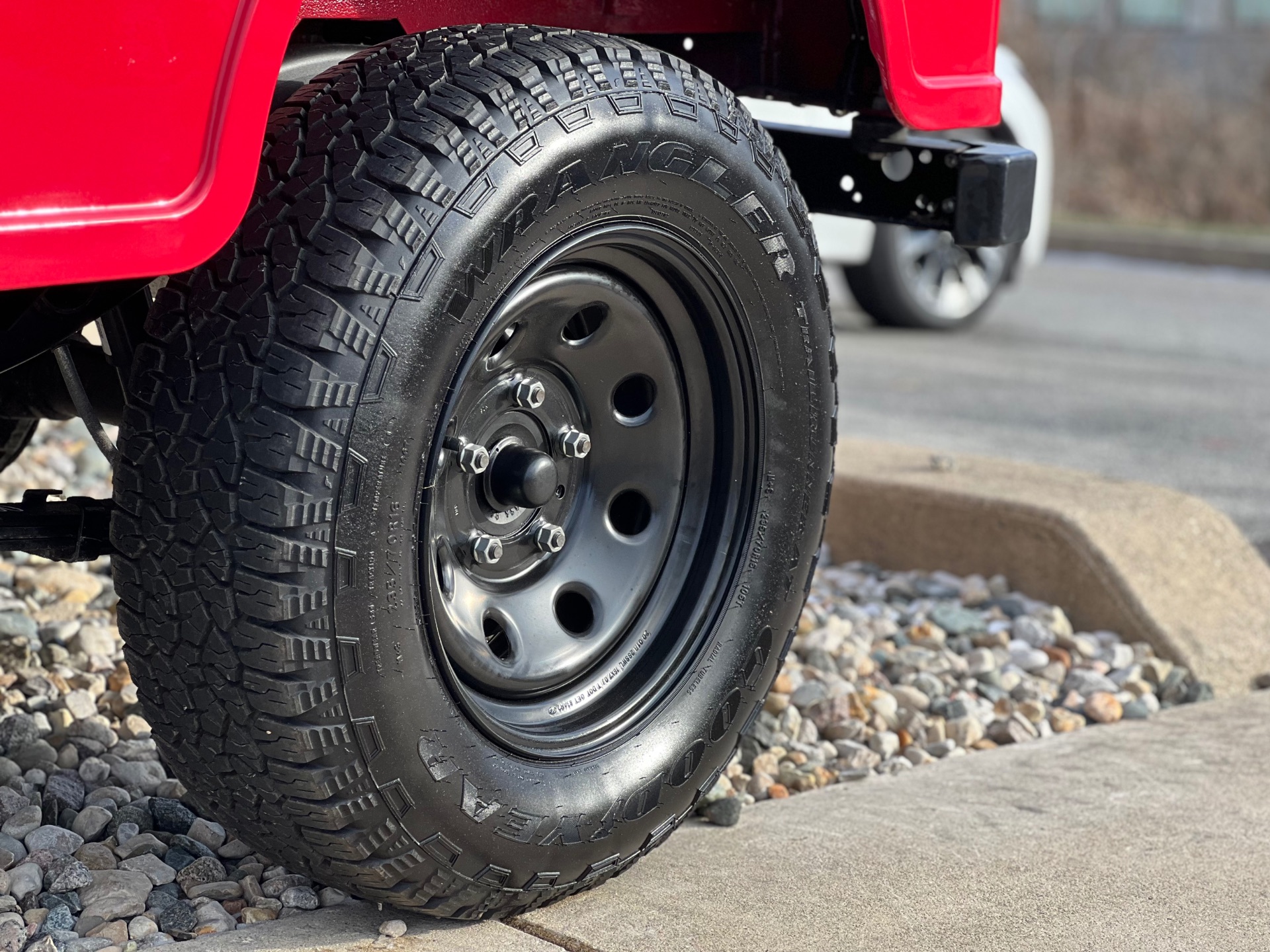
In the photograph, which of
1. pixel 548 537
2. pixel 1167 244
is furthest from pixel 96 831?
pixel 1167 244

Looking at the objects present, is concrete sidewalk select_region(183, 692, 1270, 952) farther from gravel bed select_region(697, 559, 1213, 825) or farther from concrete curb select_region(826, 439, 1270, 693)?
concrete curb select_region(826, 439, 1270, 693)

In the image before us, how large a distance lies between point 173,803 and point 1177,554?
8.55ft

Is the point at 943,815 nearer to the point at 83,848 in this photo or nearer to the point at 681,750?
the point at 681,750

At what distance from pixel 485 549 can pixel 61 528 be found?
58 centimetres

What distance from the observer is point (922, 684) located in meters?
3.71

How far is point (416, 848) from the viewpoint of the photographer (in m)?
2.15

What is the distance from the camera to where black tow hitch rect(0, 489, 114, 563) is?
220 cm

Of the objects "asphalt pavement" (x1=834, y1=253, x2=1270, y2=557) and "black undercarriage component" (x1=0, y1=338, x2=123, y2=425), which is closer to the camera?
"black undercarriage component" (x1=0, y1=338, x2=123, y2=425)

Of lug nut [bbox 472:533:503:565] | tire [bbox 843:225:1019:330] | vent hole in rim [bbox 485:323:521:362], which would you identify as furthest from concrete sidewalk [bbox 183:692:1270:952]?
tire [bbox 843:225:1019:330]

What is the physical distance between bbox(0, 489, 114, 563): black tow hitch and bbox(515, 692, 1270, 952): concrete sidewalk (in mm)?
815

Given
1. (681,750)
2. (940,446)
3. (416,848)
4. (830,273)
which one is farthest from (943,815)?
(830,273)

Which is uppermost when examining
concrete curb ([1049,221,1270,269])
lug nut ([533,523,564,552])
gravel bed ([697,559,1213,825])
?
lug nut ([533,523,564,552])

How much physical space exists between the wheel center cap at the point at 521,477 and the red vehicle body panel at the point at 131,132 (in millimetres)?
635

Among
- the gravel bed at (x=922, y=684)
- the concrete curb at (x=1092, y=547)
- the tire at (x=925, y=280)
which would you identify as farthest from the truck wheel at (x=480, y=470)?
the tire at (x=925, y=280)
